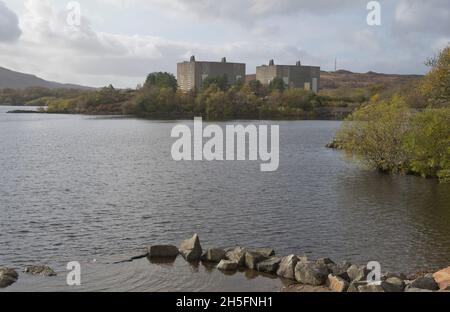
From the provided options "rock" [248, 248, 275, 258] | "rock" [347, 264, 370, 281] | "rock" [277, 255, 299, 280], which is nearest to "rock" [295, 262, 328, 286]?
"rock" [277, 255, 299, 280]

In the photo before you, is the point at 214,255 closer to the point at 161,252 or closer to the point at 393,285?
the point at 161,252

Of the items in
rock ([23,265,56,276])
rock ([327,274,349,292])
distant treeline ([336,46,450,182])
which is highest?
distant treeline ([336,46,450,182])

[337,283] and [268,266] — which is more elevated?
[337,283]

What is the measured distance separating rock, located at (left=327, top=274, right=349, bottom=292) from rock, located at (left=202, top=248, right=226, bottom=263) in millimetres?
5701

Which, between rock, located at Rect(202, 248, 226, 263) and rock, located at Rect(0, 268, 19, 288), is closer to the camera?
rock, located at Rect(0, 268, 19, 288)

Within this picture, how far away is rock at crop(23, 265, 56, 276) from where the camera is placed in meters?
23.8

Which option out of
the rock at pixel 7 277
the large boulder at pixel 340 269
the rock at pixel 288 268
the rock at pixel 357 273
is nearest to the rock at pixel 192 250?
the rock at pixel 288 268

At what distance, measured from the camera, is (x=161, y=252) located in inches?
1053

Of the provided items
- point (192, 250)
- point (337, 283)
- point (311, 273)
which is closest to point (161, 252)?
point (192, 250)

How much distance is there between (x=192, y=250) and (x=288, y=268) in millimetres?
4939

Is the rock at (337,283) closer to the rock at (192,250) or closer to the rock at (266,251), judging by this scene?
the rock at (266,251)

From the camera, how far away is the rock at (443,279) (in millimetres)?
20953

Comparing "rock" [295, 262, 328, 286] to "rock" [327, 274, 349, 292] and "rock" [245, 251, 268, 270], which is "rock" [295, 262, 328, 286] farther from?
"rock" [245, 251, 268, 270]

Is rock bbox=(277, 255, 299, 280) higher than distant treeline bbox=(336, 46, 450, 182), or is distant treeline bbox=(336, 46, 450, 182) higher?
distant treeline bbox=(336, 46, 450, 182)
